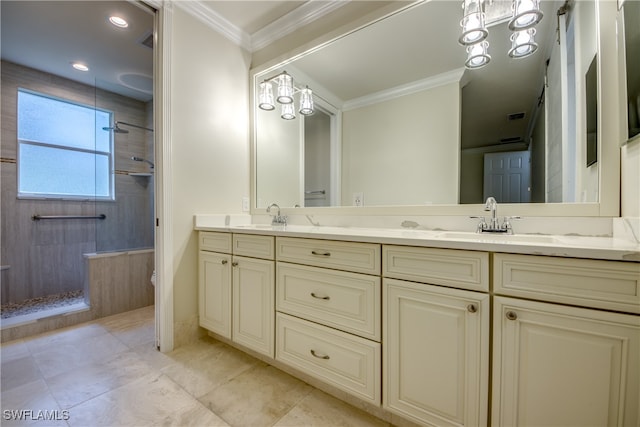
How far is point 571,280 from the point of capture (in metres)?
0.80

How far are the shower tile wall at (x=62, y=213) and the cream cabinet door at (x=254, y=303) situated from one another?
75.6 inches

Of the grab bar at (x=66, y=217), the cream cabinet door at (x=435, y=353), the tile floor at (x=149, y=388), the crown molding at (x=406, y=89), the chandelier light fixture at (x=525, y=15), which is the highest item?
the chandelier light fixture at (x=525, y=15)

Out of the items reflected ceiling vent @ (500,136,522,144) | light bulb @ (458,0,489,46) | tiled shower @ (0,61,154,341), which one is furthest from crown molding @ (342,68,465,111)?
tiled shower @ (0,61,154,341)

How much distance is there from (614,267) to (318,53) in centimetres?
207

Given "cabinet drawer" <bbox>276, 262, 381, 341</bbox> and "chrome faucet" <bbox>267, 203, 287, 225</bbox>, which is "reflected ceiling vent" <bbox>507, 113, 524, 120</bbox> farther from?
"chrome faucet" <bbox>267, 203, 287, 225</bbox>

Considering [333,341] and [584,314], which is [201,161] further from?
[584,314]

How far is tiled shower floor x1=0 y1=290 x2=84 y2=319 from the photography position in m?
2.28

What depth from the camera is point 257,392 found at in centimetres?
140

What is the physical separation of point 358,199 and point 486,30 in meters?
1.14

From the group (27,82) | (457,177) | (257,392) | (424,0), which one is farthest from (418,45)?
(27,82)

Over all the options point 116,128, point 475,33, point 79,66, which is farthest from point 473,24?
point 116,128

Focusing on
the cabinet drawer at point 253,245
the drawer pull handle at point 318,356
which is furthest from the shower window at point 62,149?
the drawer pull handle at point 318,356

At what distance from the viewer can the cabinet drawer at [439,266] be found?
93 cm

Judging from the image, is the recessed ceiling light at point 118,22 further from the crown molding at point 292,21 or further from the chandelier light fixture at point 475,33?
the chandelier light fixture at point 475,33
